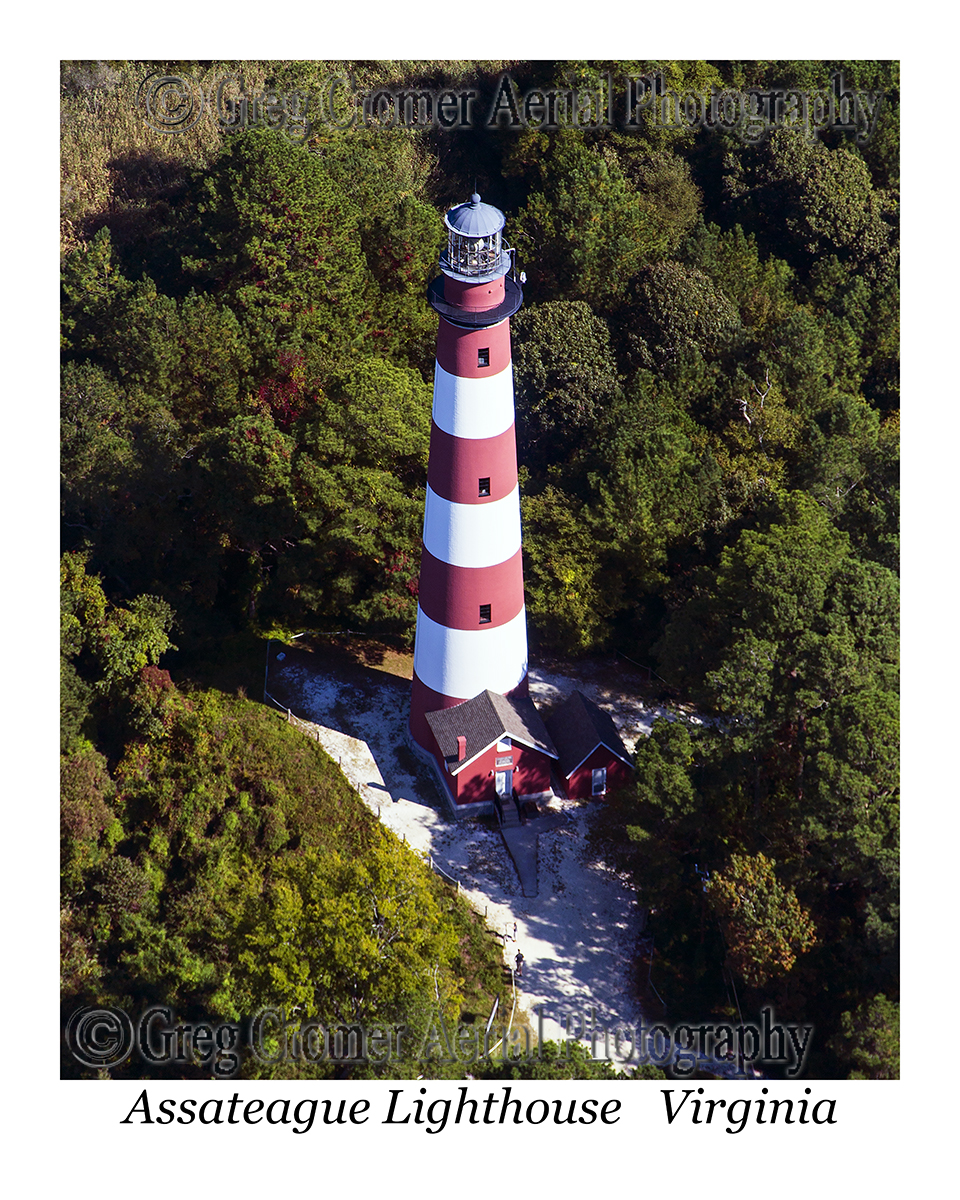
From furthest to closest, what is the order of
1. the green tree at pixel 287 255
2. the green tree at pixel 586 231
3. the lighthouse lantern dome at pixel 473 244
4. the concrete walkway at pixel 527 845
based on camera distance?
1. the green tree at pixel 586 231
2. the green tree at pixel 287 255
3. the concrete walkway at pixel 527 845
4. the lighthouse lantern dome at pixel 473 244

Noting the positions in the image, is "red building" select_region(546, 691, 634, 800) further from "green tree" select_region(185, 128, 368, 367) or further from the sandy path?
"green tree" select_region(185, 128, 368, 367)

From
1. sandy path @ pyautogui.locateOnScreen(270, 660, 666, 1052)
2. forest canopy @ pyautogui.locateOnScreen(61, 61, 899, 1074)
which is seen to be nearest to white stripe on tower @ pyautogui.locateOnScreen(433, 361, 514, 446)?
forest canopy @ pyautogui.locateOnScreen(61, 61, 899, 1074)

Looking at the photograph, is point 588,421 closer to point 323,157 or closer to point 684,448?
point 684,448

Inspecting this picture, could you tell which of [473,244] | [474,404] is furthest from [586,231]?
[473,244]

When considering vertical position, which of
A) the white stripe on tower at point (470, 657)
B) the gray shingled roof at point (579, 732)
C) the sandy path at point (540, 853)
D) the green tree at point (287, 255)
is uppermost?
the green tree at point (287, 255)

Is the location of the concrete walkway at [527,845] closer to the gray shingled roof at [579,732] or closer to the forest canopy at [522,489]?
the gray shingled roof at [579,732]

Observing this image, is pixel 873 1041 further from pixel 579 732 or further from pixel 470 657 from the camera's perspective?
pixel 470 657


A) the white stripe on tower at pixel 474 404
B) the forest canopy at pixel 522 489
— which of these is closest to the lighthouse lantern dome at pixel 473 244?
the white stripe on tower at pixel 474 404
